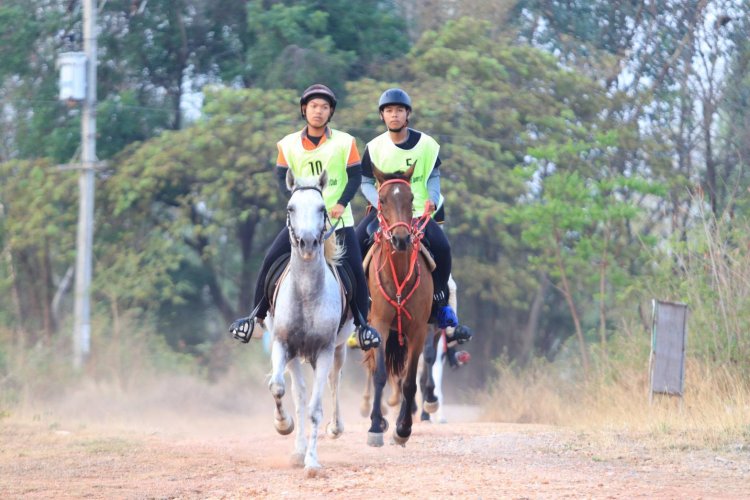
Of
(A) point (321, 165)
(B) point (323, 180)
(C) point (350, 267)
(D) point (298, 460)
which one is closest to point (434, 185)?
(C) point (350, 267)

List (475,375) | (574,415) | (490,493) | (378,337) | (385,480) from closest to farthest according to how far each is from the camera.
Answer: (490,493) < (385,480) < (378,337) < (574,415) < (475,375)

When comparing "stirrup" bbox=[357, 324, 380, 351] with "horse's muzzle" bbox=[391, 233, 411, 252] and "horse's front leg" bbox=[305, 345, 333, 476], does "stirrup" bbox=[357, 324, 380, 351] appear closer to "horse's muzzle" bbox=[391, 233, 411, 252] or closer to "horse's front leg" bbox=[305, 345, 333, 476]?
"horse's front leg" bbox=[305, 345, 333, 476]

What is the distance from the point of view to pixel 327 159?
11.1 meters

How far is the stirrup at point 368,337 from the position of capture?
437 inches

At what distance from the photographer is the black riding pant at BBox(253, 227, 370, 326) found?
441 inches

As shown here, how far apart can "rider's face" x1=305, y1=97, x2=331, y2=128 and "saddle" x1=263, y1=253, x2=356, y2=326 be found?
1.20 meters

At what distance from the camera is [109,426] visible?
18156 mm

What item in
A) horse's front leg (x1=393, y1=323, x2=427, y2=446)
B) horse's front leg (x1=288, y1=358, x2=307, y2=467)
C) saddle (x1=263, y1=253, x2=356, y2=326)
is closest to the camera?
horse's front leg (x1=288, y1=358, x2=307, y2=467)

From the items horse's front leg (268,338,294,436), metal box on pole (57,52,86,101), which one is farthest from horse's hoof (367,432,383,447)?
metal box on pole (57,52,86,101)

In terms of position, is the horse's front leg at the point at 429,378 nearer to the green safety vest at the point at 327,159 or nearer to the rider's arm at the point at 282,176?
the green safety vest at the point at 327,159

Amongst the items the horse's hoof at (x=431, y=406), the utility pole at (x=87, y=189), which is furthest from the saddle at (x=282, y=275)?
the utility pole at (x=87, y=189)

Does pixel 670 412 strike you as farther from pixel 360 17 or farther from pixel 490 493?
pixel 360 17

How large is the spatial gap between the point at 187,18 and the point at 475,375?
11061 millimetres

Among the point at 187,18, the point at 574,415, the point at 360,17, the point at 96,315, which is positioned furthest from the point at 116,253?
the point at 574,415
